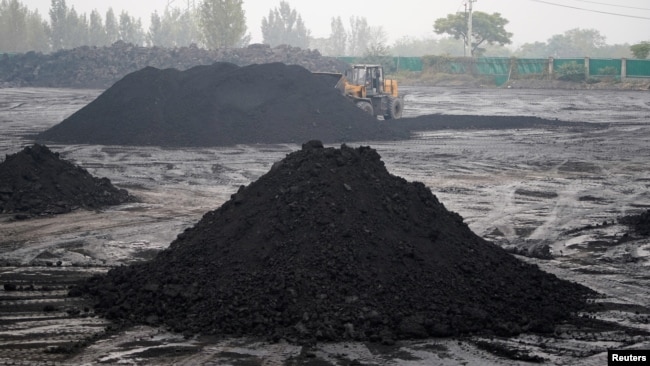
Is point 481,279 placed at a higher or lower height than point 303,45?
lower

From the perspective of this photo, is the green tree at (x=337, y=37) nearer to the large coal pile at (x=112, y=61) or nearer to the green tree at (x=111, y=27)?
the green tree at (x=111, y=27)

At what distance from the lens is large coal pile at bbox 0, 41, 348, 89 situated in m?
60.2

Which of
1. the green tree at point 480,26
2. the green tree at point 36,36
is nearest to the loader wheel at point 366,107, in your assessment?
the green tree at point 480,26

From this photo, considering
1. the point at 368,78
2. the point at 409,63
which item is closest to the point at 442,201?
the point at 368,78

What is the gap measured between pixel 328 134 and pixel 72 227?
13846mm

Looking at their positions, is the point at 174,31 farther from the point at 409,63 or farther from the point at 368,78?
the point at 368,78

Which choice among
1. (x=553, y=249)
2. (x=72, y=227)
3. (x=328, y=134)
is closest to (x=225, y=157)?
(x=328, y=134)

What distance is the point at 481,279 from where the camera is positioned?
29.7 ft

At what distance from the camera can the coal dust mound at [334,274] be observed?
27.0 ft

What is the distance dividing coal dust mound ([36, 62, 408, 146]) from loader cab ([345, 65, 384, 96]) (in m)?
Result: 2.39

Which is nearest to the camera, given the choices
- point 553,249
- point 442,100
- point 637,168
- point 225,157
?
point 553,249

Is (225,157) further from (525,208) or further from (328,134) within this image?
(525,208)

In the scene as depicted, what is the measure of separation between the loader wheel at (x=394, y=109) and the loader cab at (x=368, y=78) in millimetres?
587

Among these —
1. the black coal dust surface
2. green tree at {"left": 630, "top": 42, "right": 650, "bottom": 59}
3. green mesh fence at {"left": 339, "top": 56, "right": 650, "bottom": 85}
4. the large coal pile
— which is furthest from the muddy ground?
the large coal pile
